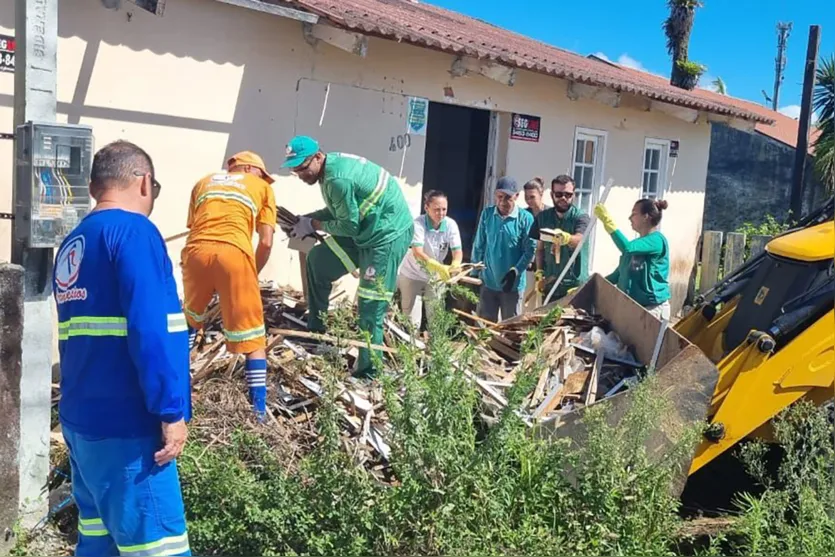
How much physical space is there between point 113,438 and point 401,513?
4.42 ft

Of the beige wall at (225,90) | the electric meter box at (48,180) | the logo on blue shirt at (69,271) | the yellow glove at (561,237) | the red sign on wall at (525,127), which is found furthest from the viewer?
the red sign on wall at (525,127)

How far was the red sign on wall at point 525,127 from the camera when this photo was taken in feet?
32.0

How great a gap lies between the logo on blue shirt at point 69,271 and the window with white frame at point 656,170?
10.8 metres

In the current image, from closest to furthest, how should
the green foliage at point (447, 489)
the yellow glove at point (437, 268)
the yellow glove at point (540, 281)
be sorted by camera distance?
the green foliage at point (447, 489)
the yellow glove at point (437, 268)
the yellow glove at point (540, 281)

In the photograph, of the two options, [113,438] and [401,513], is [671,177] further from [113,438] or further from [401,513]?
[113,438]

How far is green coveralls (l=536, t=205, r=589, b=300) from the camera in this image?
7.24m

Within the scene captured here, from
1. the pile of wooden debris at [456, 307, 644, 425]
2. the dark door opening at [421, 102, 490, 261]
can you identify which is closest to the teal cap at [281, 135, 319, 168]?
the pile of wooden debris at [456, 307, 644, 425]

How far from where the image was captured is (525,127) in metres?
9.90

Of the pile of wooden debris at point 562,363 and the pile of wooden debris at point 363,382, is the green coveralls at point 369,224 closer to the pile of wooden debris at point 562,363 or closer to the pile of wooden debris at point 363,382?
the pile of wooden debris at point 363,382

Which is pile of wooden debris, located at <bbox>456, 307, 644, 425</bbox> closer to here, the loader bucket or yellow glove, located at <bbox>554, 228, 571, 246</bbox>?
the loader bucket

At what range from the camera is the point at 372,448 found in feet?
15.3

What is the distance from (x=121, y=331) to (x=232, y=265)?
1.94 metres

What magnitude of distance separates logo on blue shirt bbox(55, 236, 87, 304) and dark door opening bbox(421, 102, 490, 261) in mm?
7968

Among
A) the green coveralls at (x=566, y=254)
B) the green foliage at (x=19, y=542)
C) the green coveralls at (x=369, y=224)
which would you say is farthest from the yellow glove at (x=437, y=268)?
the green foliage at (x=19, y=542)
